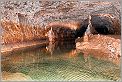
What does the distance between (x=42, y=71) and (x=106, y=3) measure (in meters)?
4.02

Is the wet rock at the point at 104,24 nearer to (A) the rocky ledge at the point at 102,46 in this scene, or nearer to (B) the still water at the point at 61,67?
(A) the rocky ledge at the point at 102,46

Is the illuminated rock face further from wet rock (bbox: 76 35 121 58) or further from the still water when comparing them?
the still water

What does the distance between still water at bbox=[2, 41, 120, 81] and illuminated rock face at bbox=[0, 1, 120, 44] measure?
188 centimetres

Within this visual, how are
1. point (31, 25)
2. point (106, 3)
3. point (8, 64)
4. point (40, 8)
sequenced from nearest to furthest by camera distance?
point (8, 64), point (106, 3), point (40, 8), point (31, 25)

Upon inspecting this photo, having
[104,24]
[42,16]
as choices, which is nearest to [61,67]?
[42,16]

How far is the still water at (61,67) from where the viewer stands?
6.50 m

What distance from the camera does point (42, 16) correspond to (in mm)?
11852

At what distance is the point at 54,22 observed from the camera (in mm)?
13117

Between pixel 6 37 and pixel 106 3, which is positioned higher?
pixel 106 3

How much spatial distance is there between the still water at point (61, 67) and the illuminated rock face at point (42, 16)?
6.18ft

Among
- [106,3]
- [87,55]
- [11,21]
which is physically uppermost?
[106,3]

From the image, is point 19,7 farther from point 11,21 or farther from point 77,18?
Answer: point 77,18

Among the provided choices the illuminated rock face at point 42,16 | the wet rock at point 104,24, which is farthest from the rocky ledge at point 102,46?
the wet rock at point 104,24

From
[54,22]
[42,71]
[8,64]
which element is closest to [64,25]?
[54,22]
